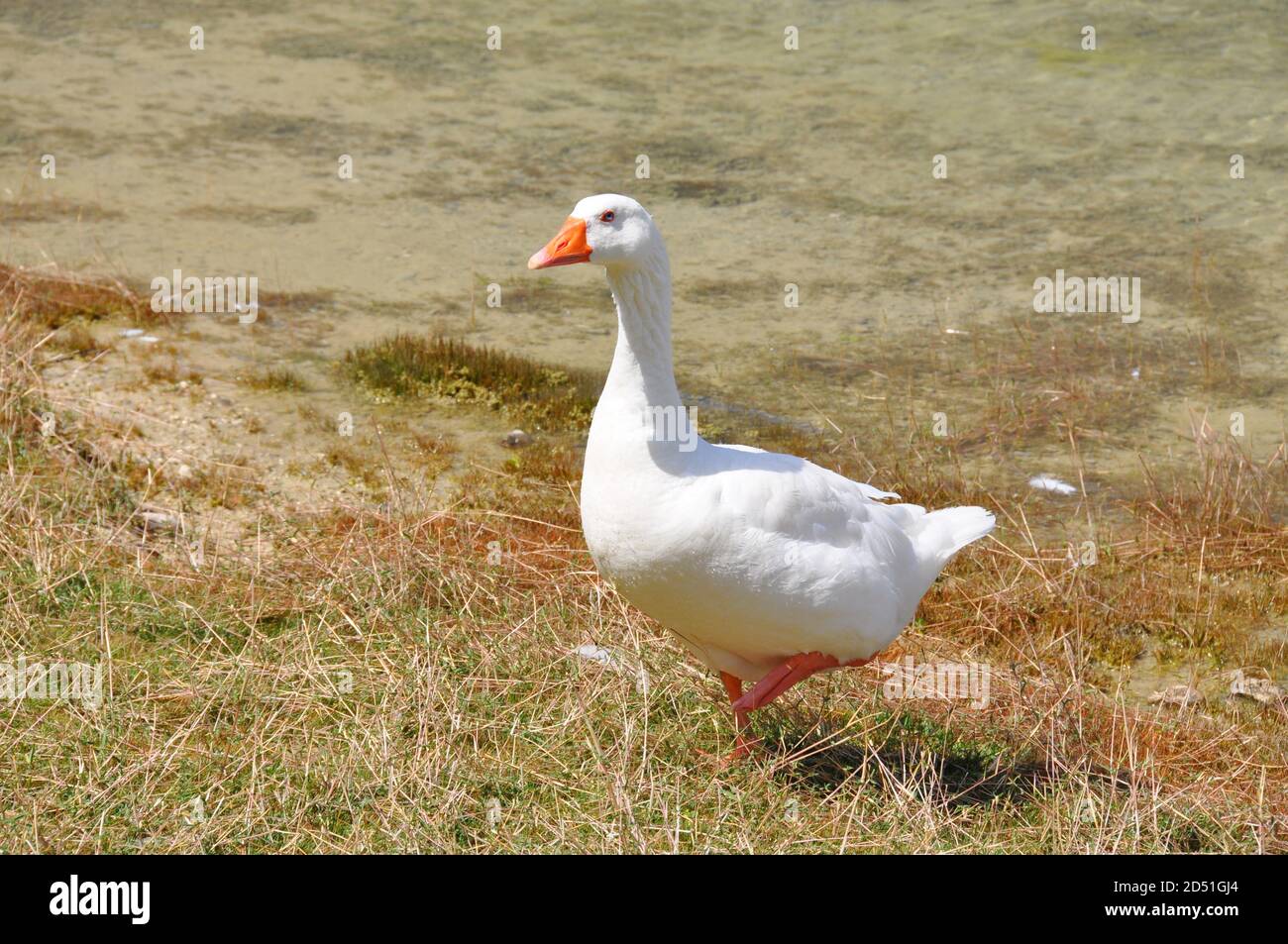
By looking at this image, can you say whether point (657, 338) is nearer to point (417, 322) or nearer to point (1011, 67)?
point (417, 322)

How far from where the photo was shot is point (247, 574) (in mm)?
6871

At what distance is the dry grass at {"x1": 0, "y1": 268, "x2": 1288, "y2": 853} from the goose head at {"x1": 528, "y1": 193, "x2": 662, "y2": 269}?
1781mm

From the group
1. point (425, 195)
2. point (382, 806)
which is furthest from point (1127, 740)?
point (425, 195)

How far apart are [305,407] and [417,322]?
1695 mm

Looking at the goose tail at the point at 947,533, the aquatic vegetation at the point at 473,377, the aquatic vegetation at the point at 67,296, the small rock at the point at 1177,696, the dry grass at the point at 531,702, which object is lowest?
the small rock at the point at 1177,696

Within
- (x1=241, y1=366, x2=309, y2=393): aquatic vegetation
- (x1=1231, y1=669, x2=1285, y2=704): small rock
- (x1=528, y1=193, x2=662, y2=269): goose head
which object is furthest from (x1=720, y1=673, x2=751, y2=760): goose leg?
(x1=241, y1=366, x2=309, y2=393): aquatic vegetation

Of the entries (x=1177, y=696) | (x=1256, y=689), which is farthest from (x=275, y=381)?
(x=1256, y=689)

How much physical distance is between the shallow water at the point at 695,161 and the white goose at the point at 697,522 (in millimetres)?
4303

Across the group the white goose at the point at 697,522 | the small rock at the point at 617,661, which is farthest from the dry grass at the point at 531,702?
the white goose at the point at 697,522

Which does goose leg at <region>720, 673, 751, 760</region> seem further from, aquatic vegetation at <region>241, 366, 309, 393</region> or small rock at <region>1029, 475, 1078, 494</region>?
aquatic vegetation at <region>241, 366, 309, 393</region>

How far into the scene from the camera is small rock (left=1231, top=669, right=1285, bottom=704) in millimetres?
6797

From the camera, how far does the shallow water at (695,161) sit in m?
11.1

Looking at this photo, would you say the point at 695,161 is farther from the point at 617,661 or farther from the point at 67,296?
the point at 617,661

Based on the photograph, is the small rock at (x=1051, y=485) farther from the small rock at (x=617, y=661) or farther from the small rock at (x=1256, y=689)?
the small rock at (x=617, y=661)
